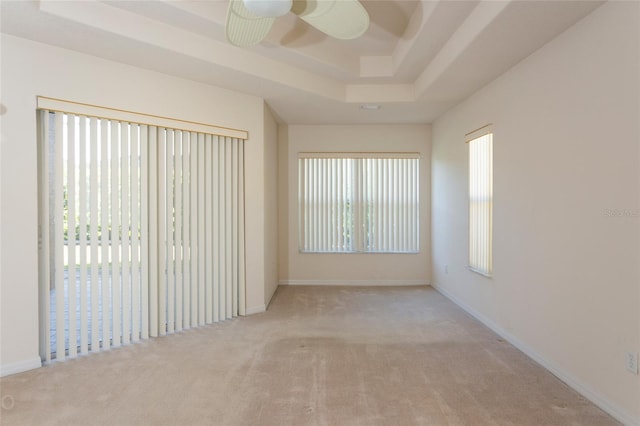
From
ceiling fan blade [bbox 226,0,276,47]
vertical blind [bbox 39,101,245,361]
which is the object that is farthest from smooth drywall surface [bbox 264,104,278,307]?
ceiling fan blade [bbox 226,0,276,47]

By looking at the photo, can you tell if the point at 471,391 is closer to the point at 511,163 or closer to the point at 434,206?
the point at 511,163

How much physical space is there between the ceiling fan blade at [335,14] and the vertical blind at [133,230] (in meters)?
2.08

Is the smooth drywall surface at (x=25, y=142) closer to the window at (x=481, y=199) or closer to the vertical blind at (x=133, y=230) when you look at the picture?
the vertical blind at (x=133, y=230)

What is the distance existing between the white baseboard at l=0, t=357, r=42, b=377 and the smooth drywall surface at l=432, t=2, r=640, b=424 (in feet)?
13.1

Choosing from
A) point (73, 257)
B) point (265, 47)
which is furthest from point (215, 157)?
point (73, 257)

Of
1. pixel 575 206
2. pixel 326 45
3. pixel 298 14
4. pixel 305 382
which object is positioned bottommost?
pixel 305 382

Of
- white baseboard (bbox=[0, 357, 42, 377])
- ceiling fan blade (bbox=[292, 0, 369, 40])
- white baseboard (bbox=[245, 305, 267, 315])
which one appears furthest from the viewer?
white baseboard (bbox=[245, 305, 267, 315])

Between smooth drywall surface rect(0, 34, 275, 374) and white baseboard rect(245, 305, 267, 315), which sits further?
white baseboard rect(245, 305, 267, 315)

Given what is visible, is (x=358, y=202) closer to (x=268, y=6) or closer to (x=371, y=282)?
(x=371, y=282)

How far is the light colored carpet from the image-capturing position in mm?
2135

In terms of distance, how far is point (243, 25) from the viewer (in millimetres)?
2154

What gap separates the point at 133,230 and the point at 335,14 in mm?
2595

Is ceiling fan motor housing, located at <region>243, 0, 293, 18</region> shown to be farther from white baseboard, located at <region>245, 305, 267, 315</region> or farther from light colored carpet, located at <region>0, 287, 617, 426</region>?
white baseboard, located at <region>245, 305, 267, 315</region>

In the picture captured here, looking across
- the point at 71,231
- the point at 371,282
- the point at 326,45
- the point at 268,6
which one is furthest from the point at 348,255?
the point at 268,6
